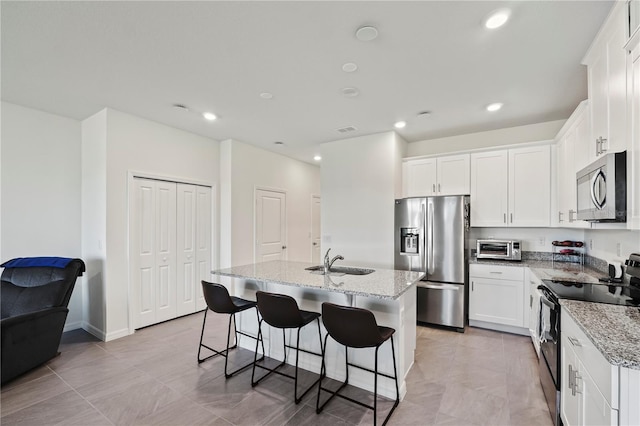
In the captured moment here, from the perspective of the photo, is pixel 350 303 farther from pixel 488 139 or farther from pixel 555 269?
pixel 488 139

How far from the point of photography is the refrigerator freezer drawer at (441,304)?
371 cm

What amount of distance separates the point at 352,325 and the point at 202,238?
3412mm

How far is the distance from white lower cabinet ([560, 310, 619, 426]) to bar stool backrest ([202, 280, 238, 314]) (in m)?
2.38

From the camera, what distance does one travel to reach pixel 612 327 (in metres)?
1.38

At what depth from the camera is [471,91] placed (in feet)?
9.82

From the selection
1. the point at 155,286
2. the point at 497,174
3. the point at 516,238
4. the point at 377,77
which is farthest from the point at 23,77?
the point at 516,238

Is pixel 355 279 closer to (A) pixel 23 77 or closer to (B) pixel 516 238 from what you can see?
(B) pixel 516 238

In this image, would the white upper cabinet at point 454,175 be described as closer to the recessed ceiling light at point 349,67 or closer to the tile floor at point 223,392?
the tile floor at point 223,392

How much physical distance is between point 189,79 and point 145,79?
423 mm

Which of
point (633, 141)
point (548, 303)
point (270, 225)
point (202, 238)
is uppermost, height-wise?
point (633, 141)

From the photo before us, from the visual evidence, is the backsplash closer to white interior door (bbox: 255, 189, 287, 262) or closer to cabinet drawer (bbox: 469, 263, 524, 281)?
cabinet drawer (bbox: 469, 263, 524, 281)

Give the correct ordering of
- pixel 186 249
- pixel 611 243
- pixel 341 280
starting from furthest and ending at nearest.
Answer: pixel 186 249 → pixel 611 243 → pixel 341 280

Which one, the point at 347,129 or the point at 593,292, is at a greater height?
the point at 347,129

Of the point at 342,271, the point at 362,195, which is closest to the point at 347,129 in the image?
the point at 362,195
